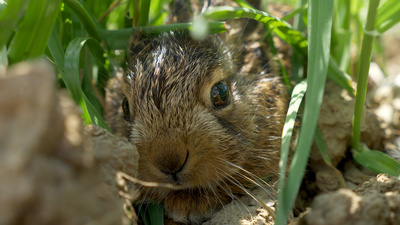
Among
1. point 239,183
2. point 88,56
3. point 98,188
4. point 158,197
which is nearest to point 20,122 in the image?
point 98,188

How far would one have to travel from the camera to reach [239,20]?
3.38m

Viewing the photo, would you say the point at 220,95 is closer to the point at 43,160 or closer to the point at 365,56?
the point at 365,56

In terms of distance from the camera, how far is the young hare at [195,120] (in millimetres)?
2254

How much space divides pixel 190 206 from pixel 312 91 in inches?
46.5

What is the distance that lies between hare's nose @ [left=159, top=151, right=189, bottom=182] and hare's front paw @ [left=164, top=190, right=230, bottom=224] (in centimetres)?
37

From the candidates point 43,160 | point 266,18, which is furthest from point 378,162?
point 43,160

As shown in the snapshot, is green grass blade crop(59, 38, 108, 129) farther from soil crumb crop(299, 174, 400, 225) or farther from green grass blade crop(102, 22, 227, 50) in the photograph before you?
soil crumb crop(299, 174, 400, 225)

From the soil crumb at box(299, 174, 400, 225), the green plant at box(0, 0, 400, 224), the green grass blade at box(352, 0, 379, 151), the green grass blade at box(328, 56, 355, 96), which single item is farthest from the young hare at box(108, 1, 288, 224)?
the soil crumb at box(299, 174, 400, 225)

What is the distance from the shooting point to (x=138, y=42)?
2834mm

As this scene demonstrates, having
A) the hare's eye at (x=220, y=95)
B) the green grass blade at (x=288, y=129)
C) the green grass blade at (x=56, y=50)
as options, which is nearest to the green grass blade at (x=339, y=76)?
the green grass blade at (x=288, y=129)

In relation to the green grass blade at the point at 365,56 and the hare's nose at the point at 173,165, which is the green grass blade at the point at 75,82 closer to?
the hare's nose at the point at 173,165

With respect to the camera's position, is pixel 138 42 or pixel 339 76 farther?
pixel 339 76

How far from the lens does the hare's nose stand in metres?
2.13

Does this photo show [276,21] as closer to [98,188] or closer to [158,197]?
[158,197]
